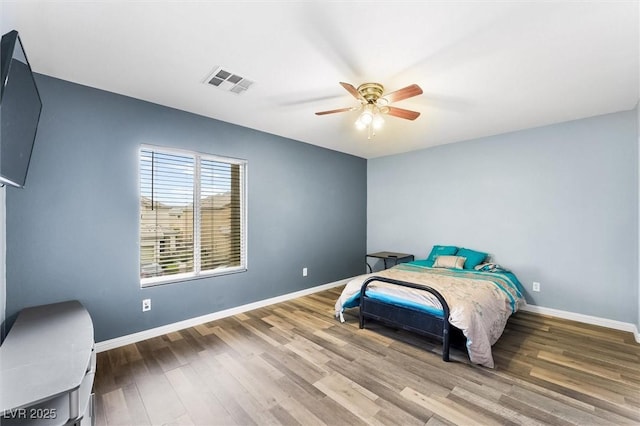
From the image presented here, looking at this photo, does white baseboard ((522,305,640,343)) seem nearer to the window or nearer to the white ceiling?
the white ceiling

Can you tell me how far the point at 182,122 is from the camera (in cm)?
321

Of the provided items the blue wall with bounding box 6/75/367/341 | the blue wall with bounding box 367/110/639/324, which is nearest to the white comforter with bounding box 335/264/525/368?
the blue wall with bounding box 367/110/639/324

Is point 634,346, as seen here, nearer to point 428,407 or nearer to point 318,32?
point 428,407

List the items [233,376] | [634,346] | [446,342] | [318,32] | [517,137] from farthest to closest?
[517,137]
[634,346]
[446,342]
[233,376]
[318,32]

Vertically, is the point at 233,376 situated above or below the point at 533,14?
below

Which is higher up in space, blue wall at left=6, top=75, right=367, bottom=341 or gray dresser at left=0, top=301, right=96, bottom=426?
blue wall at left=6, top=75, right=367, bottom=341

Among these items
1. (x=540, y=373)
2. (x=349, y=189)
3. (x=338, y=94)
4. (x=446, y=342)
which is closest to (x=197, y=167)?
(x=338, y=94)

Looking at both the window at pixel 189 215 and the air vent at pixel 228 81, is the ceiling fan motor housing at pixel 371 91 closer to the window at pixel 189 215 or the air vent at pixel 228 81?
the air vent at pixel 228 81

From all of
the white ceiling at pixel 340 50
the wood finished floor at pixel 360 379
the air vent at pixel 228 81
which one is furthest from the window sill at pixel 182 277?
the air vent at pixel 228 81

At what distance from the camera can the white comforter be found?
2.37 metres

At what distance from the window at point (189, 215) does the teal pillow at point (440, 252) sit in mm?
3002

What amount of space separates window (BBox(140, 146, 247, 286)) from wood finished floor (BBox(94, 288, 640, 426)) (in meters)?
0.80

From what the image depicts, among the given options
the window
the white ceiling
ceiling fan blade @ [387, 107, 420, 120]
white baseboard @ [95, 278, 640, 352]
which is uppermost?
the white ceiling

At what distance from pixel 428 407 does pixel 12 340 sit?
8.87 ft
